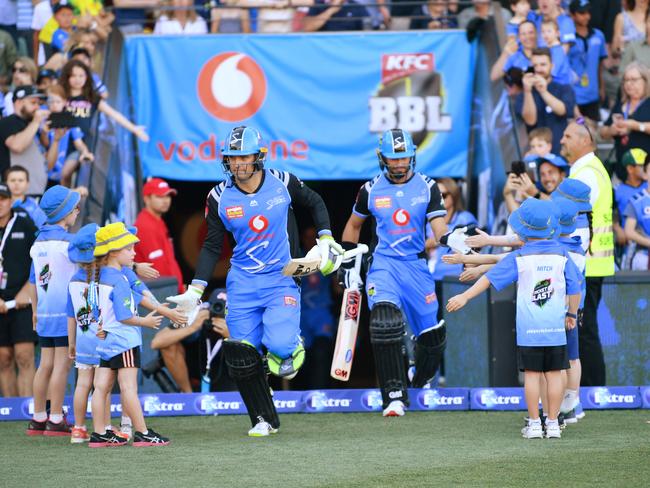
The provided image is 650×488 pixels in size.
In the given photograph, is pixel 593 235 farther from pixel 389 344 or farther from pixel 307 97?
Answer: pixel 307 97

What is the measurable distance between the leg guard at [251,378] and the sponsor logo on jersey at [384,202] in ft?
5.54

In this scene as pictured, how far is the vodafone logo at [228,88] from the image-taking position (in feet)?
47.6

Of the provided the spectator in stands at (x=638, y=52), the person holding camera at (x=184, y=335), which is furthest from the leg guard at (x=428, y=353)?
the spectator in stands at (x=638, y=52)

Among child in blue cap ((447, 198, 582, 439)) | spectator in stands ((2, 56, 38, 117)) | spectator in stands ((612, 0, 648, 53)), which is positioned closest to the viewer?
child in blue cap ((447, 198, 582, 439))

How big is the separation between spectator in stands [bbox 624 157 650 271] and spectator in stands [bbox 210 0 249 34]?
5001 mm

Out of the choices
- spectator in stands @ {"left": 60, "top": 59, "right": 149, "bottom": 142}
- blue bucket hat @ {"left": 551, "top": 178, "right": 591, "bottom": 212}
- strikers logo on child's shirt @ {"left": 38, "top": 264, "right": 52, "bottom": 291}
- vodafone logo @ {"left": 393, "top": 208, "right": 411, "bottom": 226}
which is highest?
spectator in stands @ {"left": 60, "top": 59, "right": 149, "bottom": 142}

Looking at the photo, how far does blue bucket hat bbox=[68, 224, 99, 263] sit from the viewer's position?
923 cm

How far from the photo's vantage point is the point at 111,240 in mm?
9203

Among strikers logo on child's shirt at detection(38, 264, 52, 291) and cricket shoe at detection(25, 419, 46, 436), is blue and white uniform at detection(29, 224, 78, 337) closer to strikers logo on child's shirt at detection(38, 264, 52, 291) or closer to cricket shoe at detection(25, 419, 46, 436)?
strikers logo on child's shirt at detection(38, 264, 52, 291)

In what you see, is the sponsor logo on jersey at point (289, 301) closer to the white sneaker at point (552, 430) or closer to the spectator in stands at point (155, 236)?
the white sneaker at point (552, 430)

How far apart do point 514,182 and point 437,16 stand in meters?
3.82

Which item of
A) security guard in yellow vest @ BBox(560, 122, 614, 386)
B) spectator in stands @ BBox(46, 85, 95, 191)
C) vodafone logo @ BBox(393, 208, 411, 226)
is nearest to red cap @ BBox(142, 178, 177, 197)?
spectator in stands @ BBox(46, 85, 95, 191)

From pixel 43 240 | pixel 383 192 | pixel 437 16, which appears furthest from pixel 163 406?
pixel 437 16

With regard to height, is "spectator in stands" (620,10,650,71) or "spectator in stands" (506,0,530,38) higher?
A: "spectator in stands" (506,0,530,38)
